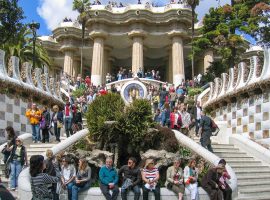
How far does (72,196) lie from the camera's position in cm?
912

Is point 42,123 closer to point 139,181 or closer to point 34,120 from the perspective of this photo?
point 34,120

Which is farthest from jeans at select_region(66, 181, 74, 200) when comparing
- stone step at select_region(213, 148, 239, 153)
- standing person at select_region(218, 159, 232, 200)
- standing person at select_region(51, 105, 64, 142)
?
stone step at select_region(213, 148, 239, 153)

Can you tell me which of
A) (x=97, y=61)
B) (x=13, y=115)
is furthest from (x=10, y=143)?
(x=97, y=61)

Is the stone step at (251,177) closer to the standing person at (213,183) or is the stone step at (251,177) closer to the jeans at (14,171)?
the standing person at (213,183)

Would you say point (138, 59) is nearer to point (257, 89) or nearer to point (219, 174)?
point (257, 89)

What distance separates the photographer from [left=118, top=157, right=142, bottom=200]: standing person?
9156 millimetres

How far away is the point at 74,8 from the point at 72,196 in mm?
32430

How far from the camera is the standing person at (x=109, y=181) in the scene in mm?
9086

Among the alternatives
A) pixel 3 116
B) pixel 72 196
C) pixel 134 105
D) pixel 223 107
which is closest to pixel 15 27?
pixel 3 116

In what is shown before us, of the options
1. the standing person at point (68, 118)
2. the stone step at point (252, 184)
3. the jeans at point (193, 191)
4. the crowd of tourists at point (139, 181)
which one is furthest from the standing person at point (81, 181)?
the standing person at point (68, 118)

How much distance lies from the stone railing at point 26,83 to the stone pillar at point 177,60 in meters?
19.6

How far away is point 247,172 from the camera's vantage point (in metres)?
12.8

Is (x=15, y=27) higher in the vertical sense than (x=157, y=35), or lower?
lower

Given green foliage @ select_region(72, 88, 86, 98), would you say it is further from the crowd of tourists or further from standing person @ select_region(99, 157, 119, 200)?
standing person @ select_region(99, 157, 119, 200)
